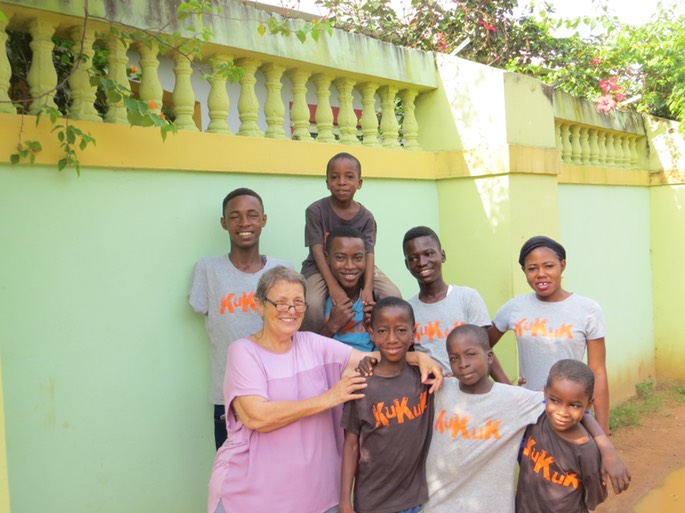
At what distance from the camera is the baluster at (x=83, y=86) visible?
300 centimetres

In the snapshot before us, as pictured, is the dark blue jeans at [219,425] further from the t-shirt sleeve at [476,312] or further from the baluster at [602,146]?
the baluster at [602,146]

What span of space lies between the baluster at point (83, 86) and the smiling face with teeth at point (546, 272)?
210cm

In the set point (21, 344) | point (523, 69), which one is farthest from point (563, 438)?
point (523, 69)

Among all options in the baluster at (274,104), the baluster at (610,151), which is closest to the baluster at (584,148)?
the baluster at (610,151)

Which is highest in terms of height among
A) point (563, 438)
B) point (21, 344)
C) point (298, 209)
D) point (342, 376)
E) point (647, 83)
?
point (647, 83)

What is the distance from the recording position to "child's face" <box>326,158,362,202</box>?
3.36 m

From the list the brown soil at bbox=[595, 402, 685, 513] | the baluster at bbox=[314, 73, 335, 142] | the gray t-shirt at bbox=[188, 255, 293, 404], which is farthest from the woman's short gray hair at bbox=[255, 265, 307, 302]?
the brown soil at bbox=[595, 402, 685, 513]

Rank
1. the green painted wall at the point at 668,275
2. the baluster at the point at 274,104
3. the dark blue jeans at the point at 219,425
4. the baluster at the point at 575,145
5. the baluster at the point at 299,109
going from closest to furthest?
the dark blue jeans at the point at 219,425
the baluster at the point at 274,104
the baluster at the point at 299,109
the baluster at the point at 575,145
the green painted wall at the point at 668,275

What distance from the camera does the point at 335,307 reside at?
3.00 m

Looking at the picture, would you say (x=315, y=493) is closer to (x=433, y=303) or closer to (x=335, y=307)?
(x=335, y=307)

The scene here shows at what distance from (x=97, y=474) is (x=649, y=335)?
20.1 feet

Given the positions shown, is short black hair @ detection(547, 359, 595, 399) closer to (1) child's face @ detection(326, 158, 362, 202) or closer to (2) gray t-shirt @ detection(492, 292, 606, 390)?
(2) gray t-shirt @ detection(492, 292, 606, 390)

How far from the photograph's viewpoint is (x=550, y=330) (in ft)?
9.73

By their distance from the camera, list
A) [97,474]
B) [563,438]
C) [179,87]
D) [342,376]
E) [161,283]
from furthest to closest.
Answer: [179,87] < [161,283] < [97,474] < [342,376] < [563,438]
